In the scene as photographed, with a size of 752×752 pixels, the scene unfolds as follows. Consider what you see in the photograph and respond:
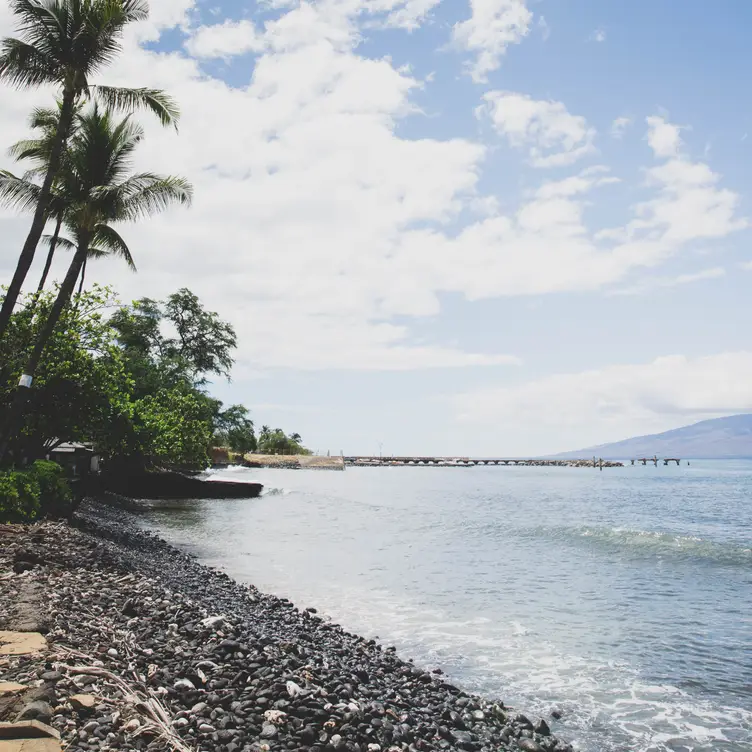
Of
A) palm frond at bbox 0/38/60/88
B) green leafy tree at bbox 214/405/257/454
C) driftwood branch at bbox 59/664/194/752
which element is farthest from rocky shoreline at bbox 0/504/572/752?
green leafy tree at bbox 214/405/257/454

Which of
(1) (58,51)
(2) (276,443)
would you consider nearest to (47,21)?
(1) (58,51)

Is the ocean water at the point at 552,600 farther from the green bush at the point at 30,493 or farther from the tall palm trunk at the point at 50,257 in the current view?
the tall palm trunk at the point at 50,257

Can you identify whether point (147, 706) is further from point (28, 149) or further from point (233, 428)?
point (233, 428)

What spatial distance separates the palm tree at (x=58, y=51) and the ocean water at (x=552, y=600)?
10.6 meters

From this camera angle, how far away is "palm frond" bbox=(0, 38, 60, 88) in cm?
1591

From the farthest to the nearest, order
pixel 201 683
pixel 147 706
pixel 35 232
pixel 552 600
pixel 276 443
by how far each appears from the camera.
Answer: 1. pixel 276 443
2. pixel 35 232
3. pixel 552 600
4. pixel 201 683
5. pixel 147 706

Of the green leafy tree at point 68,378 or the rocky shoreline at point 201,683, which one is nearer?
the rocky shoreline at point 201,683

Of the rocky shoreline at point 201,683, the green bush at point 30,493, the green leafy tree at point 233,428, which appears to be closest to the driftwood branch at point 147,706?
the rocky shoreline at point 201,683

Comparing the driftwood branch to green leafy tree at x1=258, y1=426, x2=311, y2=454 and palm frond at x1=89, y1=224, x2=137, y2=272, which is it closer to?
palm frond at x1=89, y1=224, x2=137, y2=272

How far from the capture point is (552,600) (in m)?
14.3

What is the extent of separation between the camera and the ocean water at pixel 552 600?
8.17m

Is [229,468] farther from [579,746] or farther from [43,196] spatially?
[579,746]

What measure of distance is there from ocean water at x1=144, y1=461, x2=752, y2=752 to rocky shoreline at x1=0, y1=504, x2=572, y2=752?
3.96ft

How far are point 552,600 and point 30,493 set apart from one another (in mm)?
13055
